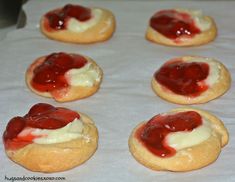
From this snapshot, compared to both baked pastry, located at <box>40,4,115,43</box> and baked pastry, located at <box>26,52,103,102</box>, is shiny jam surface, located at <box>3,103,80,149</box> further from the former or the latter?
baked pastry, located at <box>40,4,115,43</box>

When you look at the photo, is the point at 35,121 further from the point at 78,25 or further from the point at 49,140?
the point at 78,25

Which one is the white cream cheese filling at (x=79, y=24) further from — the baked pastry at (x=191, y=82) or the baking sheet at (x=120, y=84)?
the baked pastry at (x=191, y=82)

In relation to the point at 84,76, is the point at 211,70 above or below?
above

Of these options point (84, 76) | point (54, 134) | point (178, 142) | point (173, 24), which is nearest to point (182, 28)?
point (173, 24)

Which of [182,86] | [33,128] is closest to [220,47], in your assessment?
[182,86]

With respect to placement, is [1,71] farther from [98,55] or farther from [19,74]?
[98,55]

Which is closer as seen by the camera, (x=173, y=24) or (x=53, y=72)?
(x=53, y=72)

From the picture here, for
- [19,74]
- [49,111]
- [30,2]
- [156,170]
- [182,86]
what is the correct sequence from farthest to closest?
[30,2] < [19,74] < [182,86] < [49,111] < [156,170]

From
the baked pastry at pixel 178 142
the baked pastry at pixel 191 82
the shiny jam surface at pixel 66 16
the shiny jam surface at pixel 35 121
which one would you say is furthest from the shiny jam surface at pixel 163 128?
the shiny jam surface at pixel 66 16
